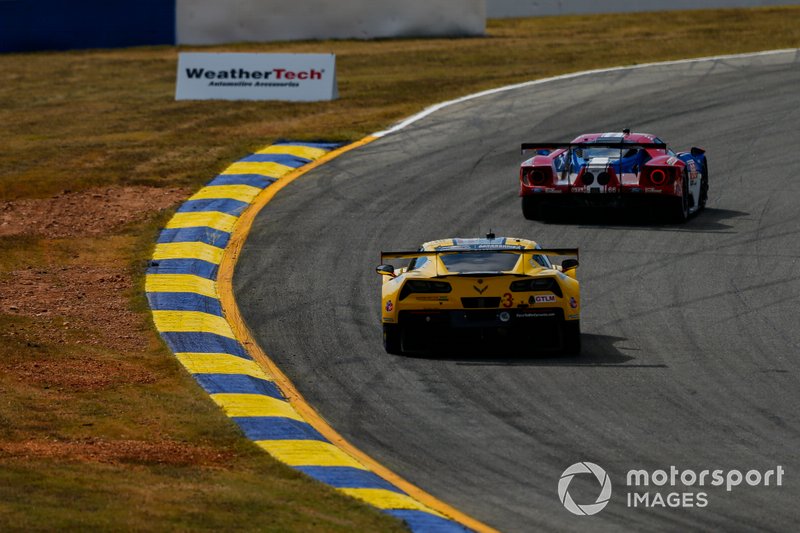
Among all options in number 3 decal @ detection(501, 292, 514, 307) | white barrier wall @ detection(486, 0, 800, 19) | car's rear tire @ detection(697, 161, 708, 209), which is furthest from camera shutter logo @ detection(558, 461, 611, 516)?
white barrier wall @ detection(486, 0, 800, 19)

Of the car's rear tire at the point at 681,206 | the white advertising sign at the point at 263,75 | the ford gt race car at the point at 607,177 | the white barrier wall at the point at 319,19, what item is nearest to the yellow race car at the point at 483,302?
the ford gt race car at the point at 607,177

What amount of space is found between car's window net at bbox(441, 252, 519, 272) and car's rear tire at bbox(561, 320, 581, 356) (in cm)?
85

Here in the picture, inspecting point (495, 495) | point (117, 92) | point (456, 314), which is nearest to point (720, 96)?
point (117, 92)

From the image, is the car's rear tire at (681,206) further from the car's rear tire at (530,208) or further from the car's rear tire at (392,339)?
the car's rear tire at (392,339)

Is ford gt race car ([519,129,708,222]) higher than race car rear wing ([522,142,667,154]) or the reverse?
the reverse

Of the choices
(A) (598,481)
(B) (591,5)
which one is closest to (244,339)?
(A) (598,481)

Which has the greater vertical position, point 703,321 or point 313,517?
point 703,321

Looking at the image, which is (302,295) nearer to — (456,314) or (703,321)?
(456,314)

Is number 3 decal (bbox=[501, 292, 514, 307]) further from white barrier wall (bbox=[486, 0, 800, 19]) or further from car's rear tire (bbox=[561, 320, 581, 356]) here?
white barrier wall (bbox=[486, 0, 800, 19])

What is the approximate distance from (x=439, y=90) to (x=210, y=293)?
13.9 meters

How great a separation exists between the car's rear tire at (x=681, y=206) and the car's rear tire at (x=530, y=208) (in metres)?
1.99

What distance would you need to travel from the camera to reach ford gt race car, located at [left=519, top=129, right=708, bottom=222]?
20.7 meters

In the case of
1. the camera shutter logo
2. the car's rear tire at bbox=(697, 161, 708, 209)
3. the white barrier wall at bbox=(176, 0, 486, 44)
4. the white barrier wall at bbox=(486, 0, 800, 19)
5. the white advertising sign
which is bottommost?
the camera shutter logo

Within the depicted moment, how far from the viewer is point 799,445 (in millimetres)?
11945
